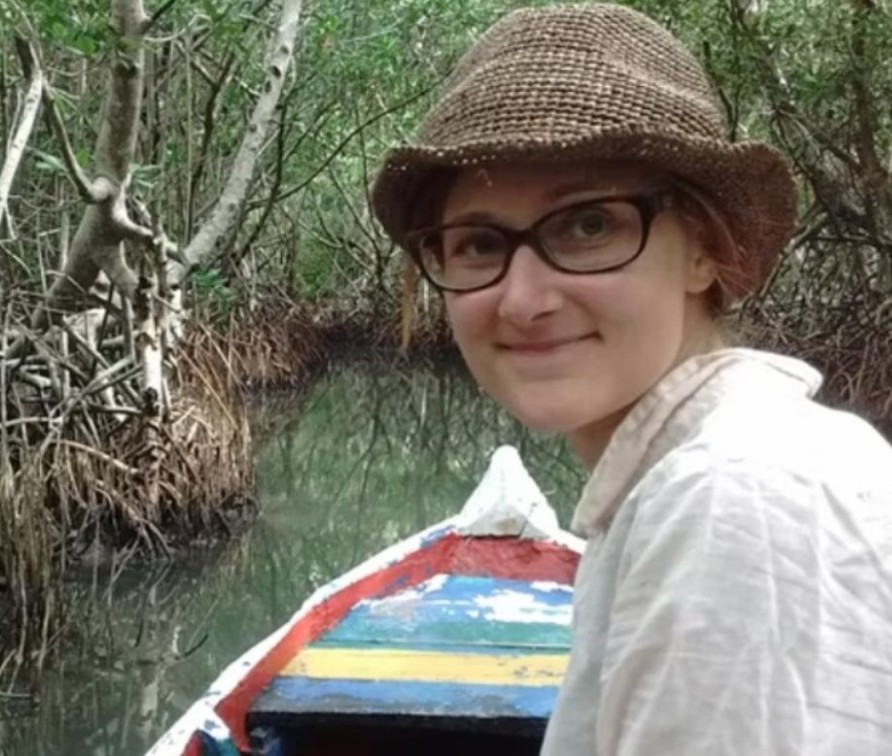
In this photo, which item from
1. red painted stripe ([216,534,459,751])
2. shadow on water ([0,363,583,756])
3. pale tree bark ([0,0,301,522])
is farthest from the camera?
pale tree bark ([0,0,301,522])

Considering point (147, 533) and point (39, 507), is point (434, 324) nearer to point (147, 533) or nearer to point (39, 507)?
point (147, 533)

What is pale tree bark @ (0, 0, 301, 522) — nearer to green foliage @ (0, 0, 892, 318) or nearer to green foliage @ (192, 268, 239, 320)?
green foliage @ (0, 0, 892, 318)

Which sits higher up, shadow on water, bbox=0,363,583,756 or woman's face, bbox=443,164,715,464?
woman's face, bbox=443,164,715,464

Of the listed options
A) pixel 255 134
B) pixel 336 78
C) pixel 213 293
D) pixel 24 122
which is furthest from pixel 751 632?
pixel 336 78

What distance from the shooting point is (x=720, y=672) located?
788 millimetres

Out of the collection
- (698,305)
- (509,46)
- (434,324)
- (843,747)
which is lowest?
(434,324)

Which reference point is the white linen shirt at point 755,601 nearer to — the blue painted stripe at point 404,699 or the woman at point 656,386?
the woman at point 656,386

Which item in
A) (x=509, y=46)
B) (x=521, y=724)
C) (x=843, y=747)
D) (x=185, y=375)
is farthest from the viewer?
(x=185, y=375)

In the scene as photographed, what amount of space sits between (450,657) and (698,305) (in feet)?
5.87

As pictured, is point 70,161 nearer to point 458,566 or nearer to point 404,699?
point 458,566

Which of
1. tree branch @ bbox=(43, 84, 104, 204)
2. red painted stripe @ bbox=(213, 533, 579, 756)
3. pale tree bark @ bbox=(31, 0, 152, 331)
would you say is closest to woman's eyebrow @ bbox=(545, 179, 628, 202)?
red painted stripe @ bbox=(213, 533, 579, 756)

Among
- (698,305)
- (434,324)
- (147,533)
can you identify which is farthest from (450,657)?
(434,324)

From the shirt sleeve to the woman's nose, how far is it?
0.22 metres

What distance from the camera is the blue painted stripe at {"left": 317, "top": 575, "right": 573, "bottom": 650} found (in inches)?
115
